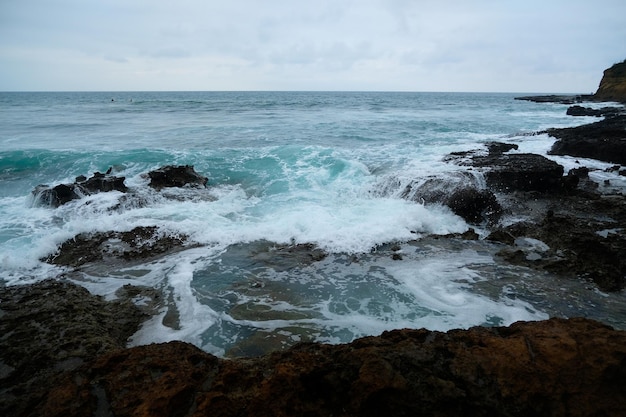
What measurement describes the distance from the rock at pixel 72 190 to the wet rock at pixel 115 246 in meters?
3.25

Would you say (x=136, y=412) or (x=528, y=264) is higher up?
(x=136, y=412)

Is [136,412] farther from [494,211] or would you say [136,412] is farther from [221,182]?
[221,182]

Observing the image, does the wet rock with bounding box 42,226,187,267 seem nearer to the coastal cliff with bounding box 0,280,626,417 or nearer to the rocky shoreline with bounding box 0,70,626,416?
the rocky shoreline with bounding box 0,70,626,416

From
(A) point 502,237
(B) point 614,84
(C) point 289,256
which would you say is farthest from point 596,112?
(C) point 289,256

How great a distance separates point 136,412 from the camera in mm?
2500

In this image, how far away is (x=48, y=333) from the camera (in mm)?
3951

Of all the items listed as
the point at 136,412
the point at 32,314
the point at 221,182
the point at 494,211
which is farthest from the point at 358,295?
the point at 221,182

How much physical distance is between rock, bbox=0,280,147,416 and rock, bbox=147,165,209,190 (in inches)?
259

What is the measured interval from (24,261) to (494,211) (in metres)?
10.7

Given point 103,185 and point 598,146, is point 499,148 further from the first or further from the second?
point 103,185

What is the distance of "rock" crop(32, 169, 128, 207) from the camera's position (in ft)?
33.9

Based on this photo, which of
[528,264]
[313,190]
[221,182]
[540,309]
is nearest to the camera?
[540,309]

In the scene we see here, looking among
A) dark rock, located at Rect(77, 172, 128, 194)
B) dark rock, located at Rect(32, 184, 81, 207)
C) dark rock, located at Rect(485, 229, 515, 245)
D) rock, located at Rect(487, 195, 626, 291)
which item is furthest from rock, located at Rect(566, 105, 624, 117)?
dark rock, located at Rect(32, 184, 81, 207)

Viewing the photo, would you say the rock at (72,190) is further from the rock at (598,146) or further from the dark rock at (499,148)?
the rock at (598,146)
